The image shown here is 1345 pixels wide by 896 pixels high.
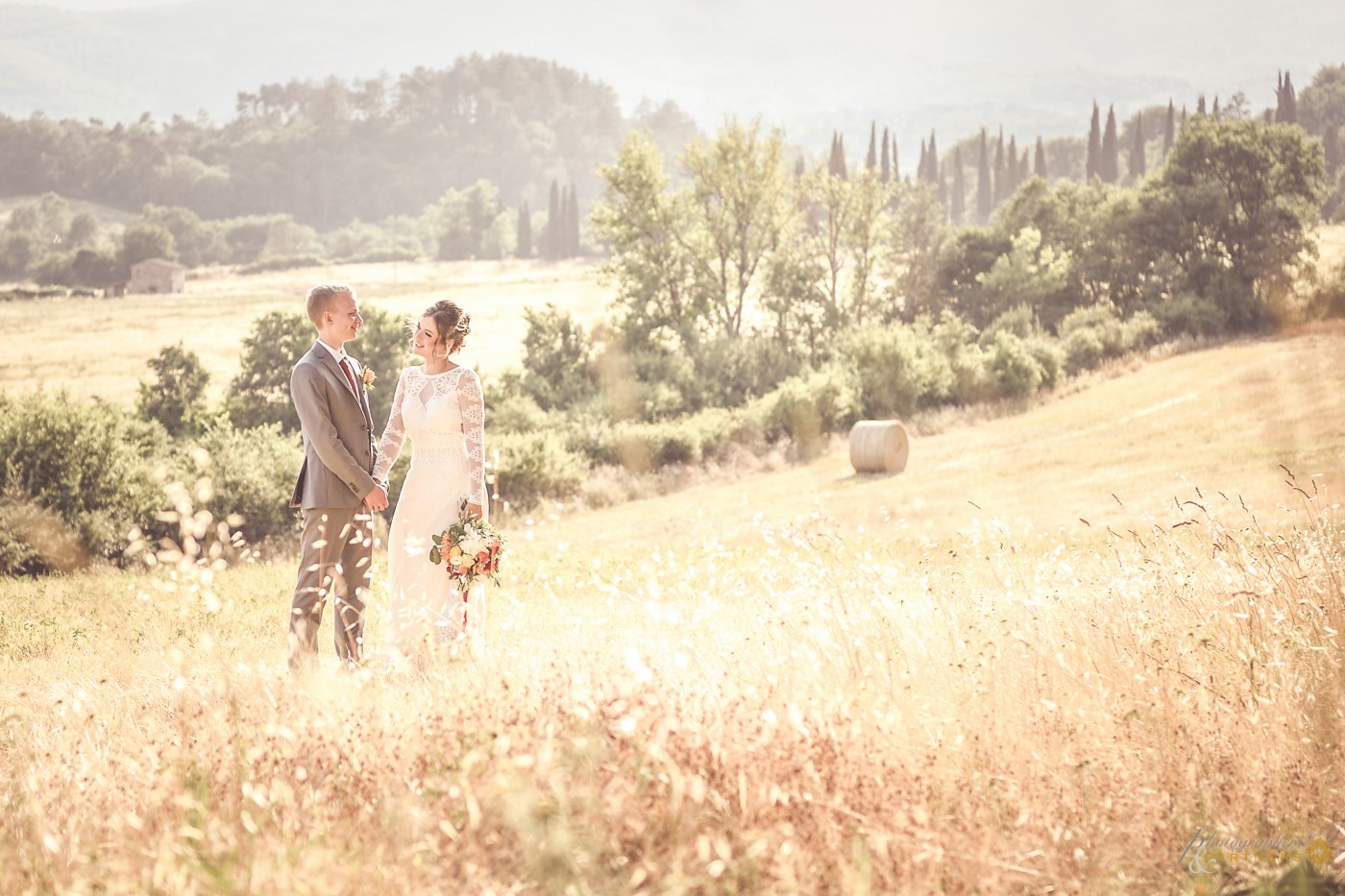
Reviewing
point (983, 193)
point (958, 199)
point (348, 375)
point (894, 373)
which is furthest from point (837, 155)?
point (348, 375)

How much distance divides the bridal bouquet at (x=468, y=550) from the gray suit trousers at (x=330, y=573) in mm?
499

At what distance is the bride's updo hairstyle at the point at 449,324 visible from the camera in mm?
6547

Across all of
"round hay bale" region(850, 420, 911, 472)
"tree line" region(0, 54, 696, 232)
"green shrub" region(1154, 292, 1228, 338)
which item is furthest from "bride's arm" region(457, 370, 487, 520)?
"tree line" region(0, 54, 696, 232)

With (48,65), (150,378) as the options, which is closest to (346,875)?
(150,378)

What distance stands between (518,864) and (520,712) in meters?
0.95

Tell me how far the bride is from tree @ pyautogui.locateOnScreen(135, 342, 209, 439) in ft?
68.9

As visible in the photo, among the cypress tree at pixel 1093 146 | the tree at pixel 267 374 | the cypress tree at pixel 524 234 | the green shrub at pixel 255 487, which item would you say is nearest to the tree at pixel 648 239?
the tree at pixel 267 374

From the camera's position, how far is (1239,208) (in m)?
44.2

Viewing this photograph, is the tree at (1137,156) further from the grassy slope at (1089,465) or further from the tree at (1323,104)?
the grassy slope at (1089,465)

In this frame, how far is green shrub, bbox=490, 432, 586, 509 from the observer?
80.4 feet

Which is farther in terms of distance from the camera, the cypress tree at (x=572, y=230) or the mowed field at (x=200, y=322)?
the cypress tree at (x=572, y=230)

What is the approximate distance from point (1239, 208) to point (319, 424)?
4820 centimetres

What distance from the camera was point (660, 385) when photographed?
34.3 m

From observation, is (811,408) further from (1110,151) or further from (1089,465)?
(1110,151)
